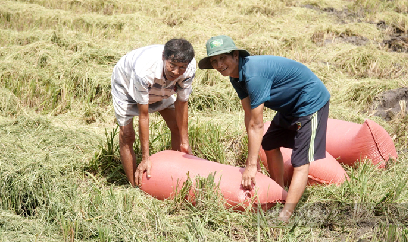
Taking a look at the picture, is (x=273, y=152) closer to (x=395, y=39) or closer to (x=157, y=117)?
(x=157, y=117)

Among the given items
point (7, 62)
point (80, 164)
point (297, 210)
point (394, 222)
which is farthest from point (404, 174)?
point (7, 62)

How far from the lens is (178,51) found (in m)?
2.79

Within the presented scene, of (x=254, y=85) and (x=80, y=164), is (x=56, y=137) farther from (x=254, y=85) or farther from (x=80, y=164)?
(x=254, y=85)

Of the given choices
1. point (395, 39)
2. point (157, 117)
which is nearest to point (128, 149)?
point (157, 117)

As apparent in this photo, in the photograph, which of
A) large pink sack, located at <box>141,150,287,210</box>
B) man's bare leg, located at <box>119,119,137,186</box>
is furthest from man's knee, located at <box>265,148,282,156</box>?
man's bare leg, located at <box>119,119,137,186</box>

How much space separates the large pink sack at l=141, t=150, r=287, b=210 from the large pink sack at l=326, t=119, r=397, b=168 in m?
0.94

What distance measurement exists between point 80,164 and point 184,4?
23.4 feet

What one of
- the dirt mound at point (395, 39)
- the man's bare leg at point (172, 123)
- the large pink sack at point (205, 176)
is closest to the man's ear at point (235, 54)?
the large pink sack at point (205, 176)

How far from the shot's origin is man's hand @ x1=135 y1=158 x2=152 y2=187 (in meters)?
3.18

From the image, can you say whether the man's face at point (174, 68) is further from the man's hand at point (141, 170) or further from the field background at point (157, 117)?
the field background at point (157, 117)

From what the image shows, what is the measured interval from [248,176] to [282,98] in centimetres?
59

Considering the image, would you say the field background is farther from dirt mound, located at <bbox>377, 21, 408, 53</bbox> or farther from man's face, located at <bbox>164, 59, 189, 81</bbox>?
man's face, located at <bbox>164, 59, 189, 81</bbox>

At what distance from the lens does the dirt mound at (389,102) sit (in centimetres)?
497

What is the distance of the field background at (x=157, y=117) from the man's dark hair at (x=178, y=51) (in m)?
0.96
